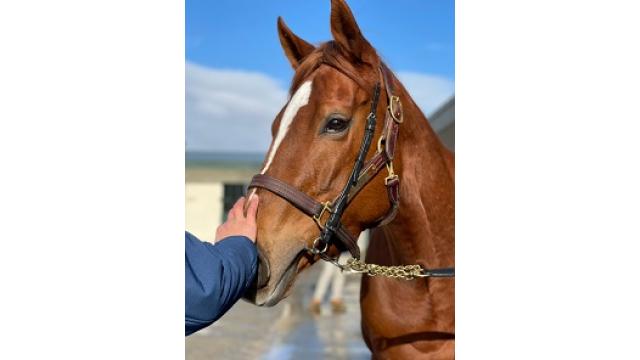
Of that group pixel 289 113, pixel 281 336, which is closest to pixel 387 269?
pixel 289 113

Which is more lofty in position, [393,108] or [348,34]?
[348,34]

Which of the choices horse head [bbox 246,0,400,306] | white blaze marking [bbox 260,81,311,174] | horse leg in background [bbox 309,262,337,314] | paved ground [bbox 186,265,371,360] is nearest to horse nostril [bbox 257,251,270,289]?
horse head [bbox 246,0,400,306]

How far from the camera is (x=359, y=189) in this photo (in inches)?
80.3

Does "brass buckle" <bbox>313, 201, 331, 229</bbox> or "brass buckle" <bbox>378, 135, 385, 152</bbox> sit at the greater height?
"brass buckle" <bbox>378, 135, 385, 152</bbox>

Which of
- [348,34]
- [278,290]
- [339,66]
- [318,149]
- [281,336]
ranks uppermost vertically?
[348,34]

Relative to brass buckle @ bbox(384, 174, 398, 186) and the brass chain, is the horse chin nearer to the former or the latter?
the brass chain

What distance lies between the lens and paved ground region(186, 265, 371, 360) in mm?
5637

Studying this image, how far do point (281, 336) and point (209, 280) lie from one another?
5.35 metres

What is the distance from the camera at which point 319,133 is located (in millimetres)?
1955

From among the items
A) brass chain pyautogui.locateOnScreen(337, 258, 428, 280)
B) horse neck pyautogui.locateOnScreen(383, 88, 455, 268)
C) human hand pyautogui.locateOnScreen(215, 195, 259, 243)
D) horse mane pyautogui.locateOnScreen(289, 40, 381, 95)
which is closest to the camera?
human hand pyautogui.locateOnScreen(215, 195, 259, 243)

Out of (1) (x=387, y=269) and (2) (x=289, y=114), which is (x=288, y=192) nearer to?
(2) (x=289, y=114)

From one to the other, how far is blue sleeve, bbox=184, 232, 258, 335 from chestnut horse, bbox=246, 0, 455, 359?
236 millimetres
